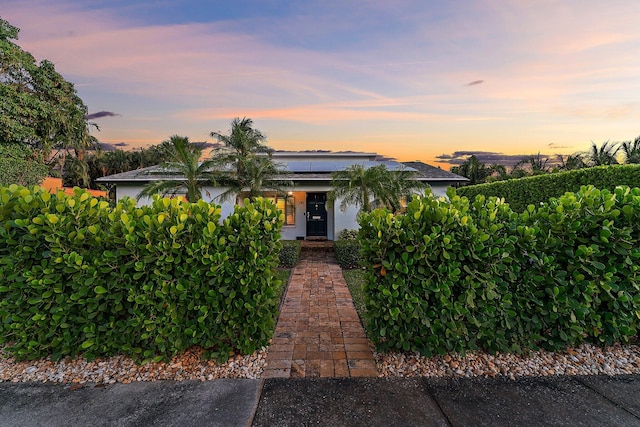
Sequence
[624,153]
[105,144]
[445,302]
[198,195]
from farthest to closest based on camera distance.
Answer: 1. [105,144]
2. [624,153]
3. [198,195]
4. [445,302]

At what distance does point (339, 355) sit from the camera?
11.4ft

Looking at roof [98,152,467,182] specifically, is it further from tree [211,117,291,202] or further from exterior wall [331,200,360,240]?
exterior wall [331,200,360,240]

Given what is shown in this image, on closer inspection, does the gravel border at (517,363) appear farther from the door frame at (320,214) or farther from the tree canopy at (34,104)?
the tree canopy at (34,104)

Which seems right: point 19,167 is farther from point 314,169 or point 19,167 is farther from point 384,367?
point 384,367

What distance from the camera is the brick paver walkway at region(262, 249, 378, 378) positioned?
10.4ft

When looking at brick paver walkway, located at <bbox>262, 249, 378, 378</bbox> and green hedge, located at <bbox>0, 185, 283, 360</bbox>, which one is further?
brick paver walkway, located at <bbox>262, 249, 378, 378</bbox>

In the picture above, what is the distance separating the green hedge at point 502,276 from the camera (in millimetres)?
3068

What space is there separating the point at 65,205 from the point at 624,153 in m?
28.0

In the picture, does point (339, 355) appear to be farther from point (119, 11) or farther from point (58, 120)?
point (58, 120)

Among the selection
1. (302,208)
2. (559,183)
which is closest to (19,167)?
(302,208)

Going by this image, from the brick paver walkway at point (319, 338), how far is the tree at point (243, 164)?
538 cm

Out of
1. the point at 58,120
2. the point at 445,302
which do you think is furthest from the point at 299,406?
the point at 58,120

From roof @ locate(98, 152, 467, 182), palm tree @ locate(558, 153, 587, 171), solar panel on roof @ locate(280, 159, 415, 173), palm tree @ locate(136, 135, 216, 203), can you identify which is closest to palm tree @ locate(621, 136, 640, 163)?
palm tree @ locate(558, 153, 587, 171)

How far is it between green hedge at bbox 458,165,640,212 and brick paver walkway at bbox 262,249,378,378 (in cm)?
529
